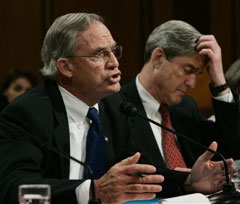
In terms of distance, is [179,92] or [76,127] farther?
[179,92]

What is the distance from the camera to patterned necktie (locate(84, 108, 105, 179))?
2934 millimetres

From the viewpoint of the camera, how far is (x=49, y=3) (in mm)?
5777

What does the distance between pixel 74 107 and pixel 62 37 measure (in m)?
0.33

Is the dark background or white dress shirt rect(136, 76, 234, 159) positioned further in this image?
the dark background

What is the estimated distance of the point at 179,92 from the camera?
3754mm

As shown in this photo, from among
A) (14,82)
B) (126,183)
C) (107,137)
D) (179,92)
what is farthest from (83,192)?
(14,82)

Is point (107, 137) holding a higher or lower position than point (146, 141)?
higher

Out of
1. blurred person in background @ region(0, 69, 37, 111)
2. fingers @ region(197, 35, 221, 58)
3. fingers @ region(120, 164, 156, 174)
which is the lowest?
blurred person in background @ region(0, 69, 37, 111)

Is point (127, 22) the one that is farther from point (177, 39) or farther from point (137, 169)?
point (137, 169)

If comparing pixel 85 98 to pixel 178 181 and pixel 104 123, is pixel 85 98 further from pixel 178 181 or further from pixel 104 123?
pixel 178 181

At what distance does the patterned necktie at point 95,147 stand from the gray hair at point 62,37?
0.29m

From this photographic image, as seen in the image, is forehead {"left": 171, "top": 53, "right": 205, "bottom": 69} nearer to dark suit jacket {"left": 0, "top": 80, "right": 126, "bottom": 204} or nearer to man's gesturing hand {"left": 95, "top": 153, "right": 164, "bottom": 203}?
dark suit jacket {"left": 0, "top": 80, "right": 126, "bottom": 204}

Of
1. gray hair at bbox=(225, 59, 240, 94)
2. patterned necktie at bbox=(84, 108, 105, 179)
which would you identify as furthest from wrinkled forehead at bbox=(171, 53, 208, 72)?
patterned necktie at bbox=(84, 108, 105, 179)

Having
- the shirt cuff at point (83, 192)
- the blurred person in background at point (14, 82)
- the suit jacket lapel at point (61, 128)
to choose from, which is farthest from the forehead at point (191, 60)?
the blurred person in background at point (14, 82)
